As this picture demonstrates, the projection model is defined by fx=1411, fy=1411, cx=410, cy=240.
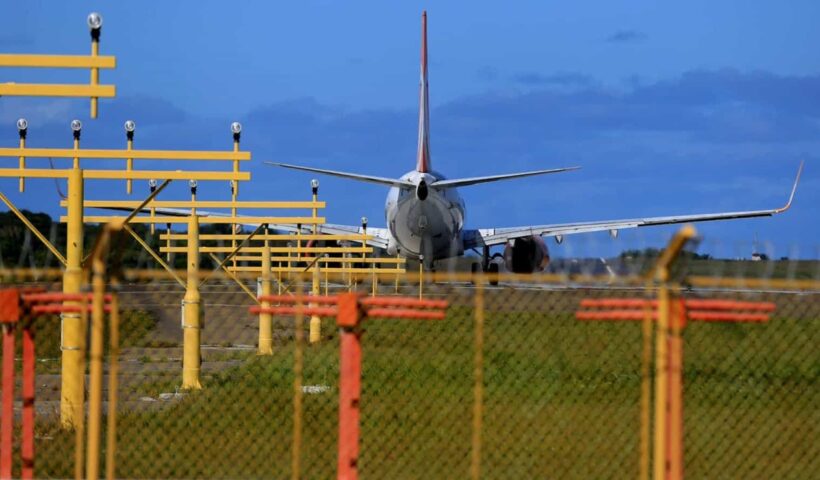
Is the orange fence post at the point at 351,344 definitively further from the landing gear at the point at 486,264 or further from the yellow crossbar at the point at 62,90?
the landing gear at the point at 486,264

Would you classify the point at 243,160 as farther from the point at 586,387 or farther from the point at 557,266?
the point at 557,266

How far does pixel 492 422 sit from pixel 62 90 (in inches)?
222

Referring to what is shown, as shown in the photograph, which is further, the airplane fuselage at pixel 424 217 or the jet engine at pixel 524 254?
the jet engine at pixel 524 254

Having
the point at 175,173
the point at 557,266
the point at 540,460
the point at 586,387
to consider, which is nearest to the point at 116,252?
the point at 557,266

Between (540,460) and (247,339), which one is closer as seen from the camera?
(540,460)

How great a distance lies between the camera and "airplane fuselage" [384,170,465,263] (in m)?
46.2

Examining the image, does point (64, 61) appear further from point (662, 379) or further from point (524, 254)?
point (524, 254)

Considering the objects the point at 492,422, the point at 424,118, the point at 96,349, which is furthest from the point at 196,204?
the point at 424,118

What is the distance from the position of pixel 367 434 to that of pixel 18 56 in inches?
198

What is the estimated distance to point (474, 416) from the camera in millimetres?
12422

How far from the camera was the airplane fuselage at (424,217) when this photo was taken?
46.2m

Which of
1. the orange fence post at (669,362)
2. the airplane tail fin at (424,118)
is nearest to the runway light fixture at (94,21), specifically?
the orange fence post at (669,362)

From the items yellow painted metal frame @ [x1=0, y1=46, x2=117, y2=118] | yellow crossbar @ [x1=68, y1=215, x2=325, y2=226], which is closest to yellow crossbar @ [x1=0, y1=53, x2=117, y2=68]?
yellow painted metal frame @ [x1=0, y1=46, x2=117, y2=118]

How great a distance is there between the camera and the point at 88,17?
13.5m
